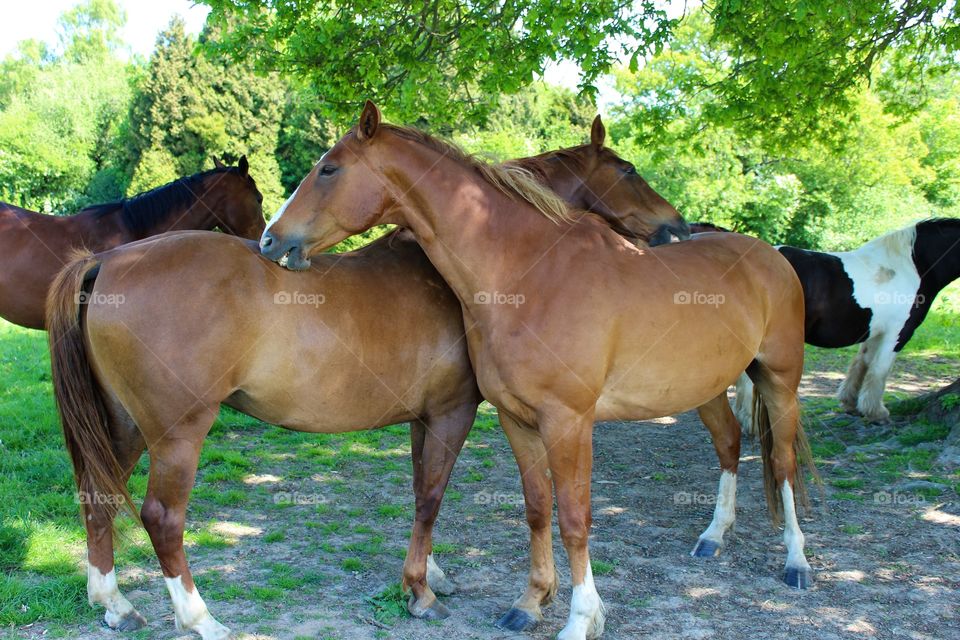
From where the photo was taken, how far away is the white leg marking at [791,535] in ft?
14.0

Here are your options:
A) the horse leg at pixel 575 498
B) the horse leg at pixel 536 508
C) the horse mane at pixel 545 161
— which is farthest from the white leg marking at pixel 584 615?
the horse mane at pixel 545 161

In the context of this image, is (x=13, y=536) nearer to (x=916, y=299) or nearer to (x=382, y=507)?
(x=382, y=507)

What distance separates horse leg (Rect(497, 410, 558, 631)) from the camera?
3789mm

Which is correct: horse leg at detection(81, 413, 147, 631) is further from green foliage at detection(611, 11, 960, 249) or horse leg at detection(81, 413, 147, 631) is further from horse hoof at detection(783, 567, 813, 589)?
green foliage at detection(611, 11, 960, 249)

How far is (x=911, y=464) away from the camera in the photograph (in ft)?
19.8

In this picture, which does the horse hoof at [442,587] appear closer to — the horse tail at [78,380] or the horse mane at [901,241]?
the horse tail at [78,380]

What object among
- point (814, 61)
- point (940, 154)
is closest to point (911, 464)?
point (814, 61)

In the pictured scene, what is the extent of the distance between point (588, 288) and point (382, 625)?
201 cm

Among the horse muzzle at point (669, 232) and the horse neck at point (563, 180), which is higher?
the horse neck at point (563, 180)

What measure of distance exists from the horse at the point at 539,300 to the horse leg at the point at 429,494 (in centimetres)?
30

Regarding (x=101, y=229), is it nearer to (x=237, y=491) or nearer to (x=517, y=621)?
(x=237, y=491)

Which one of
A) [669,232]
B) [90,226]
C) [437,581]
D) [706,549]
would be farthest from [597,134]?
[90,226]

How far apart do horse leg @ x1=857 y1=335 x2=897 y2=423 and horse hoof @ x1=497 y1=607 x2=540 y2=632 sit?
16.7ft

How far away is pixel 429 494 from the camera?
386cm
